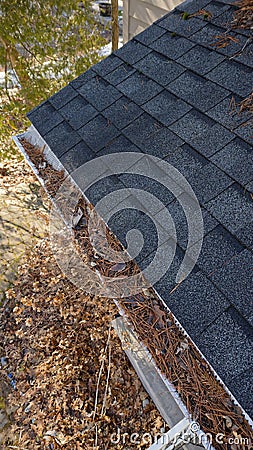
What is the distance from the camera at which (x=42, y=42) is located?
197 inches

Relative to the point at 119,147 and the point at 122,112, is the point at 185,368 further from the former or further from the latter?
the point at 122,112

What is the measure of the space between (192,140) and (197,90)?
43cm

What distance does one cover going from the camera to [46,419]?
3.44 metres

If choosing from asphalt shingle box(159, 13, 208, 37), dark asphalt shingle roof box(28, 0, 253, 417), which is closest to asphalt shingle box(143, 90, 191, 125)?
dark asphalt shingle roof box(28, 0, 253, 417)

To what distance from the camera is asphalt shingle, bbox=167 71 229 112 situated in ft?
7.34

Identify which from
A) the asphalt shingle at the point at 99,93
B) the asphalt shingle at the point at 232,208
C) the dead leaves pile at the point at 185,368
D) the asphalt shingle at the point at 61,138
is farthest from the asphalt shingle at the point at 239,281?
the asphalt shingle at the point at 99,93

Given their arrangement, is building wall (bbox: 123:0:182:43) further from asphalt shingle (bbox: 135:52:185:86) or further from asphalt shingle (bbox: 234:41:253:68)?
asphalt shingle (bbox: 234:41:253:68)

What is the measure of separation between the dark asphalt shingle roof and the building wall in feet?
6.57

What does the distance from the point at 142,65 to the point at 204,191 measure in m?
1.34

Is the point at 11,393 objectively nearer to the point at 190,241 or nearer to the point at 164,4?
the point at 190,241

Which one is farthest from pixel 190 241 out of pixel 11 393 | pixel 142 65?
pixel 11 393

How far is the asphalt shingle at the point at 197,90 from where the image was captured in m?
2.24

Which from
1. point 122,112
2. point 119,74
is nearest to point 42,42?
point 119,74

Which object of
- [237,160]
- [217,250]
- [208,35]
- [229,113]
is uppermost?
[208,35]
